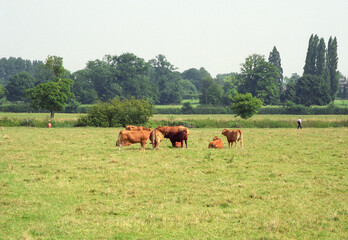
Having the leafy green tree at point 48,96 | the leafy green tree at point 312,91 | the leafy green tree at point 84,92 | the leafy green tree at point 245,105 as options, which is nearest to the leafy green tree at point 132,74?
the leafy green tree at point 84,92

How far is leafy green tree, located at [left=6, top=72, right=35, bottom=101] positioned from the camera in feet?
377

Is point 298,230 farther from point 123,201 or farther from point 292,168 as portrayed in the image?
point 292,168

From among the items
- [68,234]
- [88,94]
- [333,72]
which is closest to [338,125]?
[68,234]

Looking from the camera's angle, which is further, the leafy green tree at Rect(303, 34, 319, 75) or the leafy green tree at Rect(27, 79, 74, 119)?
the leafy green tree at Rect(303, 34, 319, 75)

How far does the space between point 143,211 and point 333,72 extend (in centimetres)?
10694

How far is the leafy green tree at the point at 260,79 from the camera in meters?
109

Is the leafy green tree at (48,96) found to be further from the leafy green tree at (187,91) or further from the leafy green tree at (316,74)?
the leafy green tree at (187,91)

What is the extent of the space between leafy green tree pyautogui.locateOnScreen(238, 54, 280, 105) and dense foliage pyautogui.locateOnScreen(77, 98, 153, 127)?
65.4m

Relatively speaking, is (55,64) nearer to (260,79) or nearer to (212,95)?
(212,95)

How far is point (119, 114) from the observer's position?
4684 centimetres

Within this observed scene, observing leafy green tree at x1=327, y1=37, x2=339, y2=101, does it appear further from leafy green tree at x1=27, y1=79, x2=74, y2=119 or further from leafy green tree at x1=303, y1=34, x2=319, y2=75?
leafy green tree at x1=27, y1=79, x2=74, y2=119

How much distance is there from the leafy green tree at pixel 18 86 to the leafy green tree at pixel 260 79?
66826 millimetres

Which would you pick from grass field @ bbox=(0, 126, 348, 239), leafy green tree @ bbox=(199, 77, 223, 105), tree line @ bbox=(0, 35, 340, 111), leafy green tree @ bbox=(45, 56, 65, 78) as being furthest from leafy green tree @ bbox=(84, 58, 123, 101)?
grass field @ bbox=(0, 126, 348, 239)

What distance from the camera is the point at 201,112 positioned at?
93.6 meters
